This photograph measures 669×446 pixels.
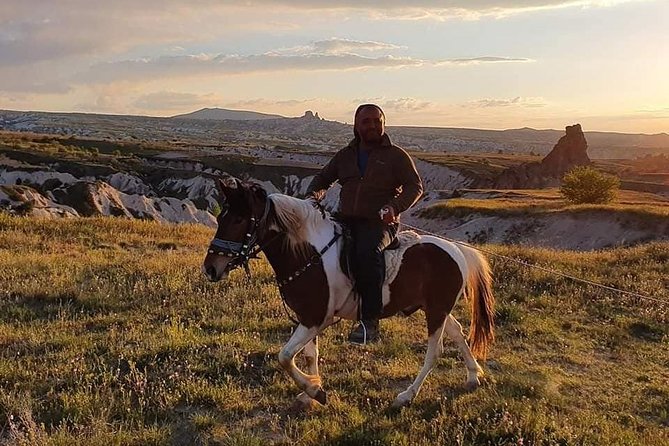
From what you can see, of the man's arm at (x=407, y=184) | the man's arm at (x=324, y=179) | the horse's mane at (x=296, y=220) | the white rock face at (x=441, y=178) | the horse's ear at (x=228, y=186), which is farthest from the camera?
the white rock face at (x=441, y=178)

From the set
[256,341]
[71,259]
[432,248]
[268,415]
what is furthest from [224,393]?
[71,259]

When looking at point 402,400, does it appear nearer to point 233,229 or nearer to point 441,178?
point 233,229

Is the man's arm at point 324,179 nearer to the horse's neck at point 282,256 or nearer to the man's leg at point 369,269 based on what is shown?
the man's leg at point 369,269

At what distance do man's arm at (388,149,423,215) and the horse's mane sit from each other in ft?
2.82

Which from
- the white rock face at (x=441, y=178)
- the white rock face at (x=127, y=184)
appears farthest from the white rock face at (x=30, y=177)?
the white rock face at (x=441, y=178)

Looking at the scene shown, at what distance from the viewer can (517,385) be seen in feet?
24.1

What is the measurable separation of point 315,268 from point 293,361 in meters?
0.96

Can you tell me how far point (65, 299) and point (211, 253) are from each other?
5.92 metres

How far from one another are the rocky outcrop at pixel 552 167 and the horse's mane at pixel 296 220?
88133 millimetres

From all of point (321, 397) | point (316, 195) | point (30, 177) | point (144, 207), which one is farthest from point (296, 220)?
point (30, 177)

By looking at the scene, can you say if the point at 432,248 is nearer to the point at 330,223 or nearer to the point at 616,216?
the point at 330,223

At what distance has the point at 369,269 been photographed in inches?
248

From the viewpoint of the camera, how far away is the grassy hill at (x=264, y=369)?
5812mm

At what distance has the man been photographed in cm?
636
